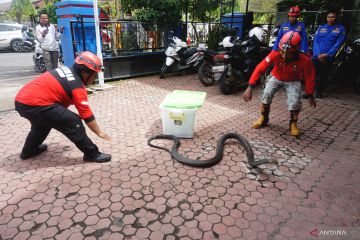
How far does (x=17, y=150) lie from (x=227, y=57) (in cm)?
456

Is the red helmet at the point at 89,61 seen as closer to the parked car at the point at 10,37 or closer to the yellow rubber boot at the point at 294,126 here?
the yellow rubber boot at the point at 294,126

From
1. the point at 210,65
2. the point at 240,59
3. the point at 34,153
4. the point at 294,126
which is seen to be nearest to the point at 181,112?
the point at 294,126

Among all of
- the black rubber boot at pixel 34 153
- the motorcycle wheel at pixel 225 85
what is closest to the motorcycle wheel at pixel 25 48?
the motorcycle wheel at pixel 225 85

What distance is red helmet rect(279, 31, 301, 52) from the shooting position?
11.4 ft

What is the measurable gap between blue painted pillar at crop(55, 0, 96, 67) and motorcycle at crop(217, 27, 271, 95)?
3894 millimetres

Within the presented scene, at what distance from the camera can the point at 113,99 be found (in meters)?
5.96

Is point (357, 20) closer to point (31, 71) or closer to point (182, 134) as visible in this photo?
point (182, 134)

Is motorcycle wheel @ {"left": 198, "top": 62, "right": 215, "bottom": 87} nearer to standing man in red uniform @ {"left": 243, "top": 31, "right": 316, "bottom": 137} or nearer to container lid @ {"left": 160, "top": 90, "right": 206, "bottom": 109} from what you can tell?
standing man in red uniform @ {"left": 243, "top": 31, "right": 316, "bottom": 137}

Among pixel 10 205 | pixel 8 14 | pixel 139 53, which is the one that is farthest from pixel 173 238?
pixel 8 14

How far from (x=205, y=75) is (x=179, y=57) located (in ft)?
5.05

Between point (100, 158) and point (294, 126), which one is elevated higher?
point (294, 126)

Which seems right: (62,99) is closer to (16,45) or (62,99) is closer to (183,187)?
(183,187)

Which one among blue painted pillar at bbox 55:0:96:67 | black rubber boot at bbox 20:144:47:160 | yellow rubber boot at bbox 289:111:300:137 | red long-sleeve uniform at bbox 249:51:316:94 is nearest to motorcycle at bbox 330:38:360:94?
red long-sleeve uniform at bbox 249:51:316:94

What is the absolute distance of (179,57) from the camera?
27.0 ft
